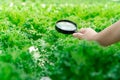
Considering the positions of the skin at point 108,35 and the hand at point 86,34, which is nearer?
the skin at point 108,35

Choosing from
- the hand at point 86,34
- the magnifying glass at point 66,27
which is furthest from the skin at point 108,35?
the magnifying glass at point 66,27

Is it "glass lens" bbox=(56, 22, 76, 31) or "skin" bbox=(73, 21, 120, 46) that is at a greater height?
"glass lens" bbox=(56, 22, 76, 31)

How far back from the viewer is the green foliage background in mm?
3416

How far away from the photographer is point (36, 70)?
4.49m

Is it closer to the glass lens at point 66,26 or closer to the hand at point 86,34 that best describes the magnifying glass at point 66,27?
the glass lens at point 66,26

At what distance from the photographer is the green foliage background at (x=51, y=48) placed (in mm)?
3416

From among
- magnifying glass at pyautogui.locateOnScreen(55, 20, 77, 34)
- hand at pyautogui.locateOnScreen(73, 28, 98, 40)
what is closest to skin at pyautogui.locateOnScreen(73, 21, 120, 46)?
hand at pyautogui.locateOnScreen(73, 28, 98, 40)

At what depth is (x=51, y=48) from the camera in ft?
17.3

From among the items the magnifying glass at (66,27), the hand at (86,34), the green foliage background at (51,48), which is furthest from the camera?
the magnifying glass at (66,27)

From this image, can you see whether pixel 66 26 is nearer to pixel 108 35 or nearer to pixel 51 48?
pixel 51 48

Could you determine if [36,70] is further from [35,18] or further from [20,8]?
[20,8]

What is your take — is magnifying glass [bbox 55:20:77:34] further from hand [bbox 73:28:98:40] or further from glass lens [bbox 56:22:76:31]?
hand [bbox 73:28:98:40]

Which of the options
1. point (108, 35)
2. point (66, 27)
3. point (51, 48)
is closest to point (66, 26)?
point (66, 27)

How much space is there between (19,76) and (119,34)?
49.6 inches
